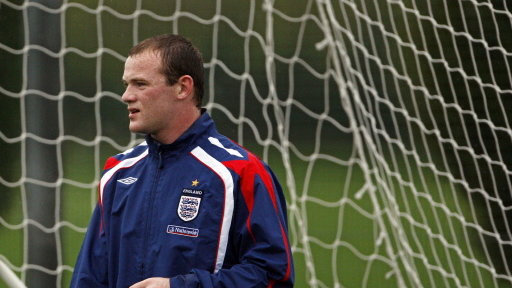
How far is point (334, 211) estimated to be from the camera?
3779 millimetres

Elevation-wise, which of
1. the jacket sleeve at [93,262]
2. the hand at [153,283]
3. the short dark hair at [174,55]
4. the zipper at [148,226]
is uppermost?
the short dark hair at [174,55]

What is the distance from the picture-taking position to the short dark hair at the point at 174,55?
1805 mm

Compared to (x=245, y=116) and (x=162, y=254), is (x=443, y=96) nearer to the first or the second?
(x=245, y=116)

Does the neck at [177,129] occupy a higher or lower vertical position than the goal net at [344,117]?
higher

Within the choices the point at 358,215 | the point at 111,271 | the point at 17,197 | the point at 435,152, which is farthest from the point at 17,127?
the point at 111,271

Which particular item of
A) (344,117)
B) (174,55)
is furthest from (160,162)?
(344,117)

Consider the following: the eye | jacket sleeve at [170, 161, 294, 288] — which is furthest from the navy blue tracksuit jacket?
the eye

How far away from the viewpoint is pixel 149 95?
70.3 inches

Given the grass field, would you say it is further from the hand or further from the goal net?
the hand

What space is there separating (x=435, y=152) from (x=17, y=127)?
1543 mm

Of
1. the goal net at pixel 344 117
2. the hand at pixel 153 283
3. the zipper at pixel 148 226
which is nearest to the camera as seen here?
the hand at pixel 153 283

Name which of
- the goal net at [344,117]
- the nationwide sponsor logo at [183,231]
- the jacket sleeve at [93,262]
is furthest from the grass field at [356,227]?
the nationwide sponsor logo at [183,231]

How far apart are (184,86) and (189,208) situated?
24 cm

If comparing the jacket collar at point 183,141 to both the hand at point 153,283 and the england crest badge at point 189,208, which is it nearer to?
the england crest badge at point 189,208
